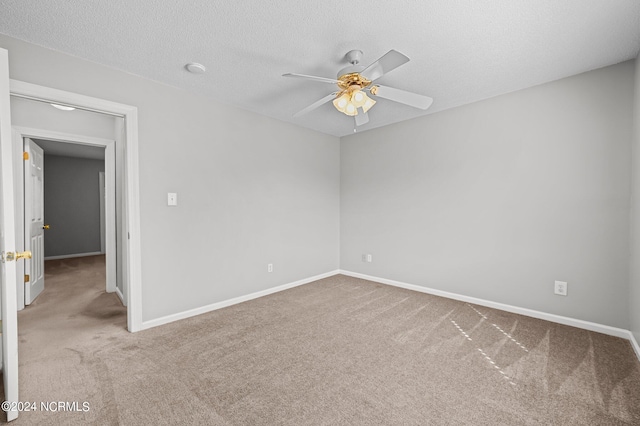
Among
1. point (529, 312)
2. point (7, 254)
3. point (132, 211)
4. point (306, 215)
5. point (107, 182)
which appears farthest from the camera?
point (306, 215)

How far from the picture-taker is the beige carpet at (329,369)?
1.46 m

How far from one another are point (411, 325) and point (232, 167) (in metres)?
2.56

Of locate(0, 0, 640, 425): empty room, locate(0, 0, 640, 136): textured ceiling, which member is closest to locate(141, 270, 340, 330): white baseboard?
locate(0, 0, 640, 425): empty room

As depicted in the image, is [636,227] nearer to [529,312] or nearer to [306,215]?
[529,312]

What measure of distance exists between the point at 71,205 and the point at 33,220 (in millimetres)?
3667

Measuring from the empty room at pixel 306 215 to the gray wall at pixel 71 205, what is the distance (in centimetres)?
310

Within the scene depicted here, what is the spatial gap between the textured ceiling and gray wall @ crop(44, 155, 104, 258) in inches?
224

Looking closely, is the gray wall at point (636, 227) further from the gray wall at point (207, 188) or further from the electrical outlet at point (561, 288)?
the gray wall at point (207, 188)

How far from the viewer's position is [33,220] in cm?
339

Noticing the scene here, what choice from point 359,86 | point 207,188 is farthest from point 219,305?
point 359,86

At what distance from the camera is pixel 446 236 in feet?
11.0

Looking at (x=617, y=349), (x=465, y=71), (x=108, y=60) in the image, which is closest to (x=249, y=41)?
(x=108, y=60)

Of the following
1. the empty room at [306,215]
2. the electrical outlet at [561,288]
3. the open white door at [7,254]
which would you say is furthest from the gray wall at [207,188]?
the electrical outlet at [561,288]

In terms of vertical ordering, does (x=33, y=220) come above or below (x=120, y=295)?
above
